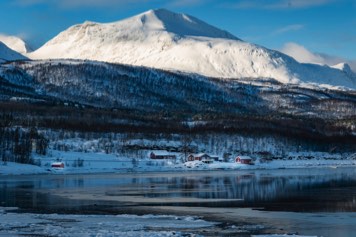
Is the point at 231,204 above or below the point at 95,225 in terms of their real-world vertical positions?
above

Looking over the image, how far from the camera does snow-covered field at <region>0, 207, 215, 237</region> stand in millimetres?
27438

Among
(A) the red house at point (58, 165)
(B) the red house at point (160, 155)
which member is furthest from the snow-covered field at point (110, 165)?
(B) the red house at point (160, 155)

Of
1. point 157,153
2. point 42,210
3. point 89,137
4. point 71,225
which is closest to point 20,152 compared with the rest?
point 157,153

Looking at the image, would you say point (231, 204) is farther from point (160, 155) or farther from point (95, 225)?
point (160, 155)

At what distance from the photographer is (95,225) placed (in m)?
29.8

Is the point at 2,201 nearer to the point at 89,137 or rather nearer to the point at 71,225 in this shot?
the point at 71,225

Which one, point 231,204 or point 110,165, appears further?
point 110,165

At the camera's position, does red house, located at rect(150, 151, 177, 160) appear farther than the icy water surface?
Yes

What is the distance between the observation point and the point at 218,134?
178 metres

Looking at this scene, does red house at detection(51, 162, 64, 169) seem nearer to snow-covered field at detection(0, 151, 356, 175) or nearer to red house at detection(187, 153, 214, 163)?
snow-covered field at detection(0, 151, 356, 175)

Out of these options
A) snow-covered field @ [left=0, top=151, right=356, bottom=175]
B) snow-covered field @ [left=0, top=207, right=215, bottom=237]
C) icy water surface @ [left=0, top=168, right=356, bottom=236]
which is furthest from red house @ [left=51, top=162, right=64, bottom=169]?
snow-covered field @ [left=0, top=207, right=215, bottom=237]

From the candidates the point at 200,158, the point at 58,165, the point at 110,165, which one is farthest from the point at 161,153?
the point at 58,165

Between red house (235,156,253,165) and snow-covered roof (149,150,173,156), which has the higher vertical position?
snow-covered roof (149,150,173,156)

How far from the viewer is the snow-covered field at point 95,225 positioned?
27.4 m
